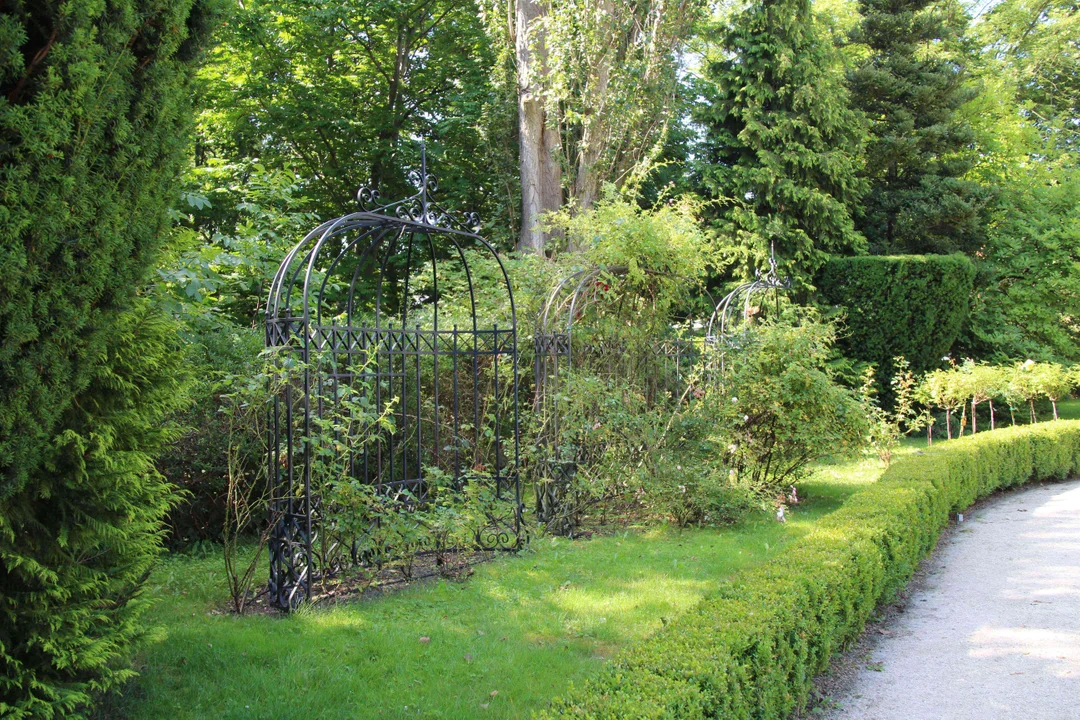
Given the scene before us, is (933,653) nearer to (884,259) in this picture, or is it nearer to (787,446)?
(787,446)

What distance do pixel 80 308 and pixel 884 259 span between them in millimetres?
13924

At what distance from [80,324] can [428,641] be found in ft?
7.84

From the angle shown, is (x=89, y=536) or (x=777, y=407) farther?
(x=777, y=407)

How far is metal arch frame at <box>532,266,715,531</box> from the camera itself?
22.2 feet

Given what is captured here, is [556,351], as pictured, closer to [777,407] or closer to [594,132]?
[777,407]

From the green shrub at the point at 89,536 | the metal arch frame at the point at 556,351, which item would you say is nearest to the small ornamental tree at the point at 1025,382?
the metal arch frame at the point at 556,351

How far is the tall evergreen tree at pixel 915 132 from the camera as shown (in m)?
15.4

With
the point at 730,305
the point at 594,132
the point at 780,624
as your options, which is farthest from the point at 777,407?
the point at 594,132

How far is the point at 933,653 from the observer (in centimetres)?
450

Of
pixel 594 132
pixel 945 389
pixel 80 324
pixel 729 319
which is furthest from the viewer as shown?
pixel 945 389

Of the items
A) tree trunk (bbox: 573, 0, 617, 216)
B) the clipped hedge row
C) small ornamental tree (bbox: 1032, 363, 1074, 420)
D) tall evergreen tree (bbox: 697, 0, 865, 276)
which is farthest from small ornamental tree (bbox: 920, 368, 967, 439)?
tree trunk (bbox: 573, 0, 617, 216)

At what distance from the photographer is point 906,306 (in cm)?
1376

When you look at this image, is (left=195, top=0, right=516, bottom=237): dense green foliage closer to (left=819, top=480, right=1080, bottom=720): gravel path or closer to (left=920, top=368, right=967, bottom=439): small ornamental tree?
(left=920, top=368, right=967, bottom=439): small ornamental tree

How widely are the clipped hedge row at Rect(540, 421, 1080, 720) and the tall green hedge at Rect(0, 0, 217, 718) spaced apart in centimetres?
167
